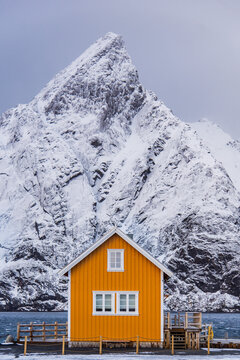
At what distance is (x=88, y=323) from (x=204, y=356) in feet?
35.2

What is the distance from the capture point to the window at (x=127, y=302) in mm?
53625

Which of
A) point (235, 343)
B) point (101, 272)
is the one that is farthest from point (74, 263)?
point (235, 343)

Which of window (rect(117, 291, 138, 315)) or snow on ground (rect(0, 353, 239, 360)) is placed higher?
window (rect(117, 291, 138, 315))

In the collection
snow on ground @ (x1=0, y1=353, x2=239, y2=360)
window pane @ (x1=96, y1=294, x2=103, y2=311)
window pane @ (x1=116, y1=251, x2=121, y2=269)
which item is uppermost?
window pane @ (x1=116, y1=251, x2=121, y2=269)

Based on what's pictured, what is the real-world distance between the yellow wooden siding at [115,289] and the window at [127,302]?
35 centimetres

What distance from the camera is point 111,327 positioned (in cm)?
5325

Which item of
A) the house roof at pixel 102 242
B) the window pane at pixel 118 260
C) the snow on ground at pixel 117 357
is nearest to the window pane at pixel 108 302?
the window pane at pixel 118 260

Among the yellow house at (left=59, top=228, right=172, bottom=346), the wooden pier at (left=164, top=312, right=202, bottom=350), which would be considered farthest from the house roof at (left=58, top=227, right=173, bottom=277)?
the wooden pier at (left=164, top=312, right=202, bottom=350)

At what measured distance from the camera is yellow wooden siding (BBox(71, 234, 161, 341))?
2095 inches

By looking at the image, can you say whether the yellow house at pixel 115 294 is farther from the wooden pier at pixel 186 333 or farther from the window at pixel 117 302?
the wooden pier at pixel 186 333

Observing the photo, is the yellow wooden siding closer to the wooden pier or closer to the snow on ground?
the wooden pier

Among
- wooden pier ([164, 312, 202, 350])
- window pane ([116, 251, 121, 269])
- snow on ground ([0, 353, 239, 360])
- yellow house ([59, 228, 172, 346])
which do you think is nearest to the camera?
snow on ground ([0, 353, 239, 360])

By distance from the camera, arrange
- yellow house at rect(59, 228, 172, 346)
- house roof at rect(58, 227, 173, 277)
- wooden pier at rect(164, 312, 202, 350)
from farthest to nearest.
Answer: wooden pier at rect(164, 312, 202, 350) → house roof at rect(58, 227, 173, 277) → yellow house at rect(59, 228, 172, 346)

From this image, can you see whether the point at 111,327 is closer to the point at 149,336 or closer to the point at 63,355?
the point at 149,336
